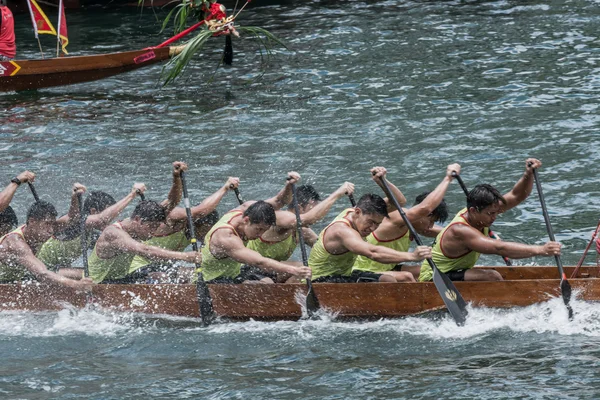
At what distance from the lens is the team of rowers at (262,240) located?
32.3 ft

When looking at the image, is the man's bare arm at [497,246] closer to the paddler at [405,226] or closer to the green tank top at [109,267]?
the paddler at [405,226]

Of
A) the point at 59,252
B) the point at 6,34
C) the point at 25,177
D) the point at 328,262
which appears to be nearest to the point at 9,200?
the point at 25,177

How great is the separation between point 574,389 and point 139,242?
195 inches

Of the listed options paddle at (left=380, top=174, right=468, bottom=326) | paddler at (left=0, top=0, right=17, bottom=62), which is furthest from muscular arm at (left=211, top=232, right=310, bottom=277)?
paddler at (left=0, top=0, right=17, bottom=62)

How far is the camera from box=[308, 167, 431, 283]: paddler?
9.77 m

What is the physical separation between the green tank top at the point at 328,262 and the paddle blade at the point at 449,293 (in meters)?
1.11

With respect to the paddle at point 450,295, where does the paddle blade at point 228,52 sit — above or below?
above

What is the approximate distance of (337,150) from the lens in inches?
636

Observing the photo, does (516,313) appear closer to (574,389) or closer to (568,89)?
(574,389)

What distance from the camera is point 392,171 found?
15.1 meters

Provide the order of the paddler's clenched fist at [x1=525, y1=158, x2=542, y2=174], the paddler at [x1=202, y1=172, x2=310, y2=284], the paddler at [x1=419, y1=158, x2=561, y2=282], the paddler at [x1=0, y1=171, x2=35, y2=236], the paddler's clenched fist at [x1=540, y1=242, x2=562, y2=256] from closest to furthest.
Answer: the paddler's clenched fist at [x1=540, y1=242, x2=562, y2=256] → the paddler at [x1=419, y1=158, x2=561, y2=282] → the paddler at [x1=202, y1=172, x2=310, y2=284] → the paddler's clenched fist at [x1=525, y1=158, x2=542, y2=174] → the paddler at [x1=0, y1=171, x2=35, y2=236]

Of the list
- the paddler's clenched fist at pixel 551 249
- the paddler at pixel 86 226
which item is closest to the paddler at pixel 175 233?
the paddler at pixel 86 226

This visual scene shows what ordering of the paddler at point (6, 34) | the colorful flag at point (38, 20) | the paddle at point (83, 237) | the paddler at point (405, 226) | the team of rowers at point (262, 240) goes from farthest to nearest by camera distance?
the paddler at point (6, 34) < the colorful flag at point (38, 20) < the paddle at point (83, 237) < the paddler at point (405, 226) < the team of rowers at point (262, 240)

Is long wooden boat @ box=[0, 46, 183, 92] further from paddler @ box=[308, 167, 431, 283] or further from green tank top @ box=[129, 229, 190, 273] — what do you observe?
paddler @ box=[308, 167, 431, 283]
